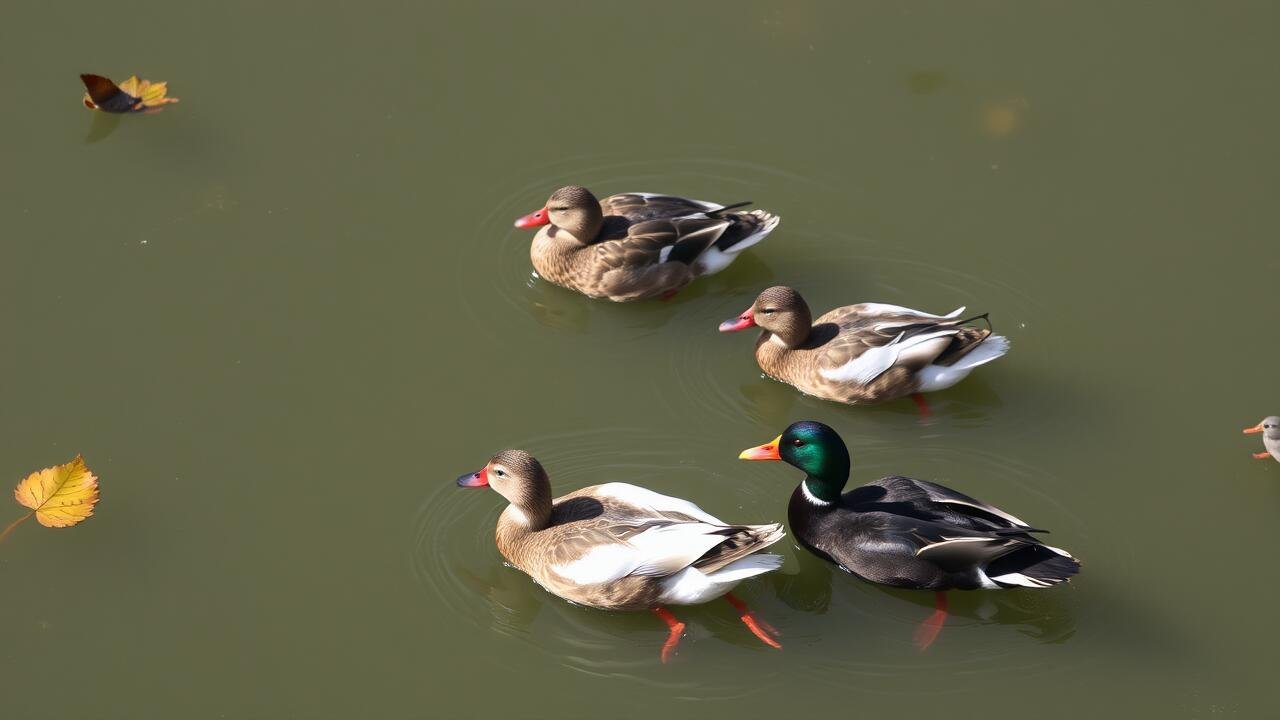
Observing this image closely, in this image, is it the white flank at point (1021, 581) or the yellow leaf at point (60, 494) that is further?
the yellow leaf at point (60, 494)

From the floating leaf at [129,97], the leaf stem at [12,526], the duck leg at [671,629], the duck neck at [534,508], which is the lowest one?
the duck leg at [671,629]

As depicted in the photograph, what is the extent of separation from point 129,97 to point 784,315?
5.15 metres

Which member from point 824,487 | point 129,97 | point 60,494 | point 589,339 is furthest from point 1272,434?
point 129,97

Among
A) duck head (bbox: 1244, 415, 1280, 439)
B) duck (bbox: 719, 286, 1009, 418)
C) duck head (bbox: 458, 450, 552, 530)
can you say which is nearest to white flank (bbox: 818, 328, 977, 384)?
duck (bbox: 719, 286, 1009, 418)

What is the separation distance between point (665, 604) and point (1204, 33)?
22.4 feet

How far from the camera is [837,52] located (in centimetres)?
1112

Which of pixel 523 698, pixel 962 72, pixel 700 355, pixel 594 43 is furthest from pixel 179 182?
pixel 962 72

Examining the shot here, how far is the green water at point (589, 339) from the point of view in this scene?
7781 mm

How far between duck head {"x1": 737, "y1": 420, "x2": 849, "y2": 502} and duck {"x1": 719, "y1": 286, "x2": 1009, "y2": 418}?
0.83 meters

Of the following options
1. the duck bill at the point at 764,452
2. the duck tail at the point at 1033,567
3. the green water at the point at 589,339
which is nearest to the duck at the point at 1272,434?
the green water at the point at 589,339

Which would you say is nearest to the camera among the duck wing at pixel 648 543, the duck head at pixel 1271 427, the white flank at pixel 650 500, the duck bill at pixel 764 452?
the duck wing at pixel 648 543

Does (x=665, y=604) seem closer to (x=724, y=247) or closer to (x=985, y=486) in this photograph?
(x=985, y=486)

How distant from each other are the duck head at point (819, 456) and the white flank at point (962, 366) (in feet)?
3.33

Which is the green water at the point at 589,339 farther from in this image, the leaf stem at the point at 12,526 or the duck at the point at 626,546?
the duck at the point at 626,546
